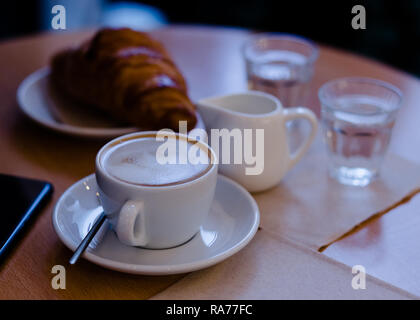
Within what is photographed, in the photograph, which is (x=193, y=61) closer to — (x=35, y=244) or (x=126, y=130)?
(x=126, y=130)

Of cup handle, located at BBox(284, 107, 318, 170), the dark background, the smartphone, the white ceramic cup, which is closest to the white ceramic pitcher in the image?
cup handle, located at BBox(284, 107, 318, 170)

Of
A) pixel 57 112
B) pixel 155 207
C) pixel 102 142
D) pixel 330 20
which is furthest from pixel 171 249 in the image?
pixel 330 20

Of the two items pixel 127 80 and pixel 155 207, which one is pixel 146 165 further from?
pixel 127 80

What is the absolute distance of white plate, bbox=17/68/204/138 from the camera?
780 millimetres

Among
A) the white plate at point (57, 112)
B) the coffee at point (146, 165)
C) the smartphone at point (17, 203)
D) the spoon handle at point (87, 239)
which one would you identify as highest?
the coffee at point (146, 165)

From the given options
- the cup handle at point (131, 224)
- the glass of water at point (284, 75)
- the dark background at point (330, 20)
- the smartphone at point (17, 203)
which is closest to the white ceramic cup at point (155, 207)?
the cup handle at point (131, 224)

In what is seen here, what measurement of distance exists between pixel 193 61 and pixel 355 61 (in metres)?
0.34

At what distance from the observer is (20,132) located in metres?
0.82

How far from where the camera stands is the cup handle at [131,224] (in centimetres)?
49

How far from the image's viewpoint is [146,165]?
0.53 m

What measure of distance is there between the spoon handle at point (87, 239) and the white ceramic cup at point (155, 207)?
0.06ft

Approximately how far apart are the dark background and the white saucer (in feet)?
4.18

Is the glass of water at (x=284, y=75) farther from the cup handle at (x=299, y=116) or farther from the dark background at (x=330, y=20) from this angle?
the dark background at (x=330, y=20)
